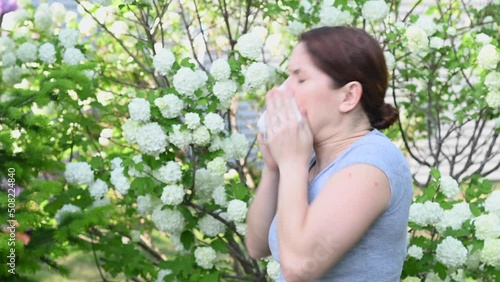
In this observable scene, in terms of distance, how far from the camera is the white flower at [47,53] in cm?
387

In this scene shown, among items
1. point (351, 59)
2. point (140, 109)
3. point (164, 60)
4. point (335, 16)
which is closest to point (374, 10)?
point (335, 16)

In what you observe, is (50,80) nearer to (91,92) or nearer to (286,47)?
(91,92)

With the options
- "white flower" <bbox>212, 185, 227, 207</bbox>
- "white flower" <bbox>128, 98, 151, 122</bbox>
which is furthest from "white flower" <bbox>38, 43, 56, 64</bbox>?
"white flower" <bbox>212, 185, 227, 207</bbox>

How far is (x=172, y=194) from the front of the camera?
10.8ft

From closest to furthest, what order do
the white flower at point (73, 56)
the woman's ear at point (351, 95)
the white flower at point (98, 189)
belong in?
the woman's ear at point (351, 95), the white flower at point (98, 189), the white flower at point (73, 56)

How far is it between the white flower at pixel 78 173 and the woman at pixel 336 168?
6.09 ft

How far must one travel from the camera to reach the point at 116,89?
15.9ft

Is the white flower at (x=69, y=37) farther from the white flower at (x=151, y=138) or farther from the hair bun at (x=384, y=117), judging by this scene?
the hair bun at (x=384, y=117)

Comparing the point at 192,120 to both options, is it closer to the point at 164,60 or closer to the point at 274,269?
the point at 164,60

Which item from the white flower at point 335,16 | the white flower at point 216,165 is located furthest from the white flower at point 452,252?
the white flower at point 335,16

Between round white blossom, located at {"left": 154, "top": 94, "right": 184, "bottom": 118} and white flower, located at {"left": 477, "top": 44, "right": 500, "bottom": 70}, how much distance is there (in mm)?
1196

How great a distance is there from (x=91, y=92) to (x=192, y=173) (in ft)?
2.03

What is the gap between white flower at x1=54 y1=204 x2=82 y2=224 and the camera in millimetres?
3473

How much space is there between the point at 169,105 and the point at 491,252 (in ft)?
4.16
